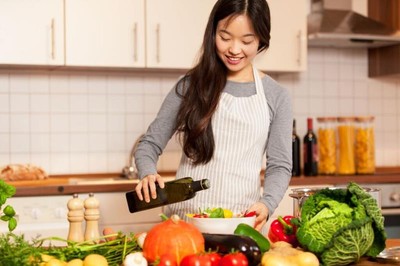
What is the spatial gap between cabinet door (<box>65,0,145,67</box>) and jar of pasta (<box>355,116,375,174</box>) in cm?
125

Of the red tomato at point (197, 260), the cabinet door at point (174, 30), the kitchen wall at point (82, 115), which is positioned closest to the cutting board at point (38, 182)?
the kitchen wall at point (82, 115)

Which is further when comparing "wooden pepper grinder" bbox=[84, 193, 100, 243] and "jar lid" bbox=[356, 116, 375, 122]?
"jar lid" bbox=[356, 116, 375, 122]

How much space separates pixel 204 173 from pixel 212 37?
45 cm

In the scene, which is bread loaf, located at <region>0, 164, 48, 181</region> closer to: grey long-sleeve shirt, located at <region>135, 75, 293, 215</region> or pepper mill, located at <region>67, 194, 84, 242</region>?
grey long-sleeve shirt, located at <region>135, 75, 293, 215</region>

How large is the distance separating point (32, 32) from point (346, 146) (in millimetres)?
1729

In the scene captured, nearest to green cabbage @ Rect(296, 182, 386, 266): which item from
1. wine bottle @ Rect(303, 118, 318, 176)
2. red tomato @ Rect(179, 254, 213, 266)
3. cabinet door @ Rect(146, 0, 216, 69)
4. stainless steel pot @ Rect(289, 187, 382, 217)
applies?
stainless steel pot @ Rect(289, 187, 382, 217)

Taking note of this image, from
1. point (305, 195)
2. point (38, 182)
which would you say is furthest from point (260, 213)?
point (38, 182)

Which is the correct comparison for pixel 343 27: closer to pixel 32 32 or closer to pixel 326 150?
pixel 326 150

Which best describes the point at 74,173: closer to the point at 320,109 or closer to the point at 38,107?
the point at 38,107

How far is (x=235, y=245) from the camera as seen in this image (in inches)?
58.2

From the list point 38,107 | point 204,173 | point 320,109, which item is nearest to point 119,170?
point 38,107

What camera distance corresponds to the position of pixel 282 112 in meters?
2.36

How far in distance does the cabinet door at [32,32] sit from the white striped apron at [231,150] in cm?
130

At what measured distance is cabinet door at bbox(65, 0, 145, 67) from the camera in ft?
11.1
